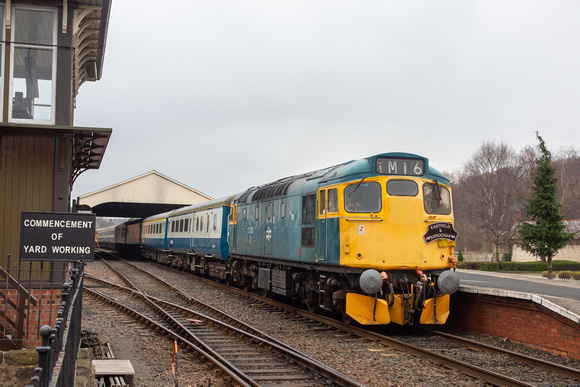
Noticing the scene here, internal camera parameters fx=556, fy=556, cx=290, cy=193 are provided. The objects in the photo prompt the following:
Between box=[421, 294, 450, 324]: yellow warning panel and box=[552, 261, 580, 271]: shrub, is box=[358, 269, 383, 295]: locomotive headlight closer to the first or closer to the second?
box=[421, 294, 450, 324]: yellow warning panel

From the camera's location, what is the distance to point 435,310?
10977 mm

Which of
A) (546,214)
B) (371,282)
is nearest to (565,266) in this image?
(546,214)

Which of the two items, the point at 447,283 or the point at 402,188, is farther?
the point at 402,188

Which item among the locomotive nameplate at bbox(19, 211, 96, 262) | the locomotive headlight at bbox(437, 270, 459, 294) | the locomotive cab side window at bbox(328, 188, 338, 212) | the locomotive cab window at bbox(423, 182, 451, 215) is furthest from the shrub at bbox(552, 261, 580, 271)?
the locomotive nameplate at bbox(19, 211, 96, 262)

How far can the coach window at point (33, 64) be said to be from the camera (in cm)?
976

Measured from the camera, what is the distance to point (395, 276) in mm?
10914

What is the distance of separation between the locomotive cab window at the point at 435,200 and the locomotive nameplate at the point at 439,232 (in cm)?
32

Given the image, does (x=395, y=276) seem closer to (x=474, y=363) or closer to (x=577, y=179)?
(x=474, y=363)

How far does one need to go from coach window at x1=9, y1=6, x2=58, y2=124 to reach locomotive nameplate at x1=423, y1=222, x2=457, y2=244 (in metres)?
7.39

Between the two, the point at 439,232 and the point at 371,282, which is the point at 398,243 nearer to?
the point at 439,232

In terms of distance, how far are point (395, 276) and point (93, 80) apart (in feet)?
35.9

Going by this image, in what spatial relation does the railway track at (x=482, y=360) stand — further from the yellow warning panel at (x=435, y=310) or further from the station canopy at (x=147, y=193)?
the station canopy at (x=147, y=193)

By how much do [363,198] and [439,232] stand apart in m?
1.70

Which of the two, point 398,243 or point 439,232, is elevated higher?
point 439,232
